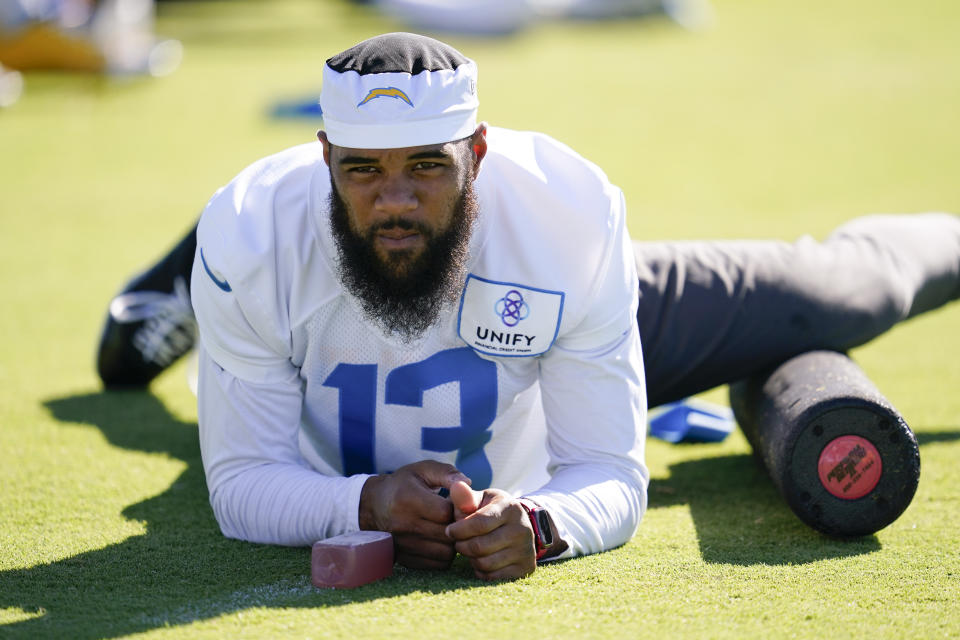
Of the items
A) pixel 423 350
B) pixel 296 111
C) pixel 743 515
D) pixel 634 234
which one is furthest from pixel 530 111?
pixel 423 350

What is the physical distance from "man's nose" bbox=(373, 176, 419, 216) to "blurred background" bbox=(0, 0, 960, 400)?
236 centimetres

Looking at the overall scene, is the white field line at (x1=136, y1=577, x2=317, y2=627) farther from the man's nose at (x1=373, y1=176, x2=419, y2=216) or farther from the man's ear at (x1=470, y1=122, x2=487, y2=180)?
the man's ear at (x1=470, y1=122, x2=487, y2=180)

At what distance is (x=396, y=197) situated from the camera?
2736mm

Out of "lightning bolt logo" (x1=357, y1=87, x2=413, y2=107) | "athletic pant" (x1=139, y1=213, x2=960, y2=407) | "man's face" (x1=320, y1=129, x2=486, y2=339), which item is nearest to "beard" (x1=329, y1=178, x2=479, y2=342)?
"man's face" (x1=320, y1=129, x2=486, y2=339)

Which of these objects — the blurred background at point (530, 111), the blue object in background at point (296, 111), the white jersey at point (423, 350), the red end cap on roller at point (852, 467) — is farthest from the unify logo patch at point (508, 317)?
the blue object in background at point (296, 111)

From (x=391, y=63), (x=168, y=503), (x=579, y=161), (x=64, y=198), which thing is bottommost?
(x=64, y=198)

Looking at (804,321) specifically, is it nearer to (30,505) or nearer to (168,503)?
(168,503)

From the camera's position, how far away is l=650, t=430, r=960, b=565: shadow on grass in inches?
115

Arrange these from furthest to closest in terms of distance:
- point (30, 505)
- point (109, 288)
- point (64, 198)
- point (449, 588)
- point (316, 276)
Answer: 1. point (64, 198)
2. point (109, 288)
3. point (30, 505)
4. point (316, 276)
5. point (449, 588)

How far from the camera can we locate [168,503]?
133 inches

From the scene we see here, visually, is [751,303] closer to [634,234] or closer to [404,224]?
[404,224]

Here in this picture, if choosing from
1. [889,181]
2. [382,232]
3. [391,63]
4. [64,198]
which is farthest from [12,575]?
[889,181]

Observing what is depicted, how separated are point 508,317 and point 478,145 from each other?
1.44ft

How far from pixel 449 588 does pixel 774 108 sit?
27.2ft
